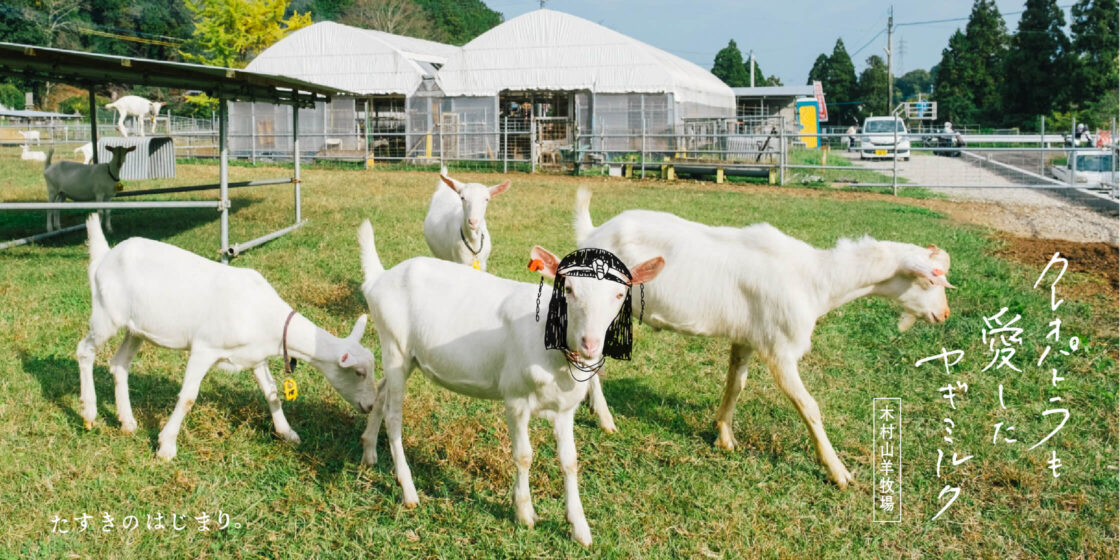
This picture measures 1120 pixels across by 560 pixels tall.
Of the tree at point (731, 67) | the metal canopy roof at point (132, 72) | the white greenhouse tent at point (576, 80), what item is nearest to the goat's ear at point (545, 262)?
the metal canopy roof at point (132, 72)

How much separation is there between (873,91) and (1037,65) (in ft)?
93.2

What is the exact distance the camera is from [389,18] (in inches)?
2454

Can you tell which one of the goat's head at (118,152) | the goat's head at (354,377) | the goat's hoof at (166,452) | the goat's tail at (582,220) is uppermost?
the goat's head at (118,152)

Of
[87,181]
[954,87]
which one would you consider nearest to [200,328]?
[87,181]

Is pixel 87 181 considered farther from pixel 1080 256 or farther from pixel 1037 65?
pixel 1037 65

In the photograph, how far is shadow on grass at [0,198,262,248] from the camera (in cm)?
1305

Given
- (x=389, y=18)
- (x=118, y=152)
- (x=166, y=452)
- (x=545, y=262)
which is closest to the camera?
(x=545, y=262)

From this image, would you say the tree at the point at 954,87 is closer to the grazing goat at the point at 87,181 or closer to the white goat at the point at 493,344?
the grazing goat at the point at 87,181

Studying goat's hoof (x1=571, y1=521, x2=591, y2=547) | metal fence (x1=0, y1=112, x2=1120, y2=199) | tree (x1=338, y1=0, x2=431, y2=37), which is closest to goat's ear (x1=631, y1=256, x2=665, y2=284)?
goat's hoof (x1=571, y1=521, x2=591, y2=547)

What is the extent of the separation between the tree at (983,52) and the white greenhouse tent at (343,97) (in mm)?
47813

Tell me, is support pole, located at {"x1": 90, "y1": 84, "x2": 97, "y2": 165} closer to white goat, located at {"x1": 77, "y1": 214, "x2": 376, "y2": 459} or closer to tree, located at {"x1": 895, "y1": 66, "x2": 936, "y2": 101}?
white goat, located at {"x1": 77, "y1": 214, "x2": 376, "y2": 459}

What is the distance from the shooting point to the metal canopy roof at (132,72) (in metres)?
9.42

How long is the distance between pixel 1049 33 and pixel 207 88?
56.7m

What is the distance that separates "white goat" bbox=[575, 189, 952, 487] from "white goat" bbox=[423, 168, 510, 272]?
257 centimetres
